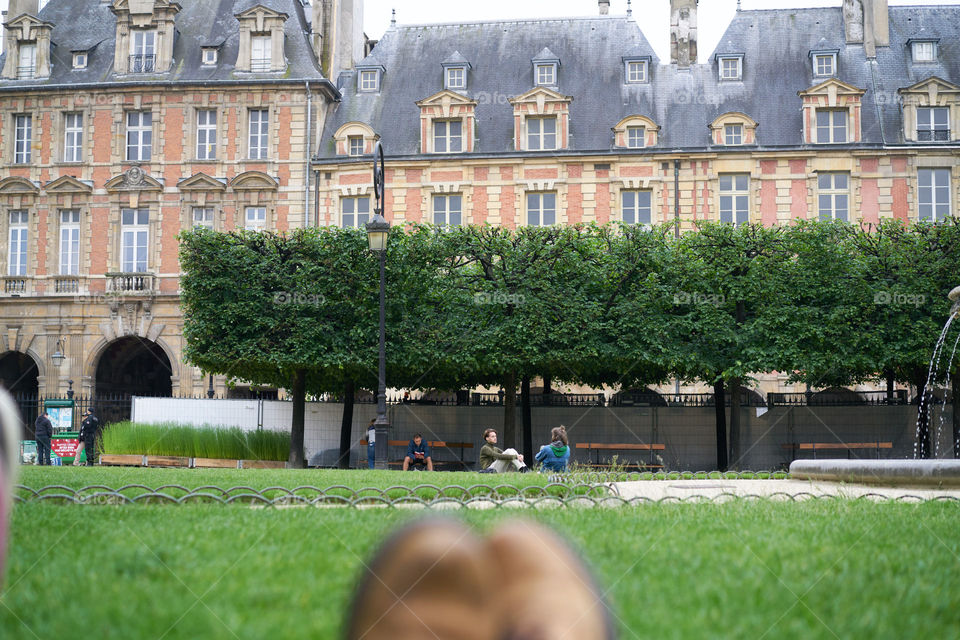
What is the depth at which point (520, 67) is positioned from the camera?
37312mm

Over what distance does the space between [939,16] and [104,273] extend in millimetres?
33573

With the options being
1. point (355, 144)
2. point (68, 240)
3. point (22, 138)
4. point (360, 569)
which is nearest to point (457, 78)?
point (355, 144)

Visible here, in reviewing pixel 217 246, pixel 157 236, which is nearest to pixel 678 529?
pixel 217 246

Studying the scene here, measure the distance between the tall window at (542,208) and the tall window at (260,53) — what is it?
11.4 m

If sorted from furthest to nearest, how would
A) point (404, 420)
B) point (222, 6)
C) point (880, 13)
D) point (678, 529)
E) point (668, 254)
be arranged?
1. point (222, 6)
2. point (880, 13)
3. point (404, 420)
4. point (668, 254)
5. point (678, 529)

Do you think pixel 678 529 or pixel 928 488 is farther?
pixel 928 488

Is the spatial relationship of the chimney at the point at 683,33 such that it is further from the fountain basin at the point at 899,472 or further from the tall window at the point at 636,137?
the fountain basin at the point at 899,472

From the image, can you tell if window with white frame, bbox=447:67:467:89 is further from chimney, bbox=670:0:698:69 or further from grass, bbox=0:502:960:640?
grass, bbox=0:502:960:640

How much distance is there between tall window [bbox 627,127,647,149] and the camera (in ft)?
115

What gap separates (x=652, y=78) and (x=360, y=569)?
3425 cm

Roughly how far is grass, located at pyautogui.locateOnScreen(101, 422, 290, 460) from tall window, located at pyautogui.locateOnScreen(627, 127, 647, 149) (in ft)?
60.3

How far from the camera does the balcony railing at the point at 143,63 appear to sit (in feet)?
121

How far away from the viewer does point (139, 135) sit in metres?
36.7

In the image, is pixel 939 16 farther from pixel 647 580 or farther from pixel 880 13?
pixel 647 580
